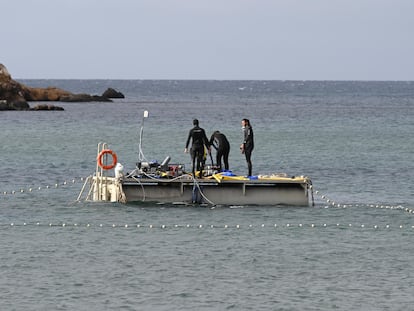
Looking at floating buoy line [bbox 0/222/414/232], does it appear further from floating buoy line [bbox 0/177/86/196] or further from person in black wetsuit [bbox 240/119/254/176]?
floating buoy line [bbox 0/177/86/196]

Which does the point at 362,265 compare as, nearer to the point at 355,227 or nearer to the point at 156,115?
the point at 355,227

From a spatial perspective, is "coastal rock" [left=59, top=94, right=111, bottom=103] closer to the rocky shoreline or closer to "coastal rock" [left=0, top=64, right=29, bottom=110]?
the rocky shoreline

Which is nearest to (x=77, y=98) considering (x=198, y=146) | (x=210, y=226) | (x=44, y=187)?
(x=44, y=187)

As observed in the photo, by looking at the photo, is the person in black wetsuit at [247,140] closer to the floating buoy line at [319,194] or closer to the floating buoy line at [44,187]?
the floating buoy line at [319,194]

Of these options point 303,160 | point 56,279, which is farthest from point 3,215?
point 303,160

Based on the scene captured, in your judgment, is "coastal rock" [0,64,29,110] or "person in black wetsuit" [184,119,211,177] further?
"coastal rock" [0,64,29,110]

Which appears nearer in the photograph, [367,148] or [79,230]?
[79,230]

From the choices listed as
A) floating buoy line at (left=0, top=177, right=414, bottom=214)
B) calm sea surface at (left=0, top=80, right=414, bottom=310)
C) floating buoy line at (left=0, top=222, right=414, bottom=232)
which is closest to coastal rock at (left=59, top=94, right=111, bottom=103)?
calm sea surface at (left=0, top=80, right=414, bottom=310)

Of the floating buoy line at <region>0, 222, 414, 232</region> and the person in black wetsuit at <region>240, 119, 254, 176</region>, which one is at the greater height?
the person in black wetsuit at <region>240, 119, 254, 176</region>

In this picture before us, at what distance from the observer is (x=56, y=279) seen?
896 inches

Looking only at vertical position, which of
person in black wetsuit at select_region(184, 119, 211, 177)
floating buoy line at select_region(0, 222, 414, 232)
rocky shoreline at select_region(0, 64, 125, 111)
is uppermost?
person in black wetsuit at select_region(184, 119, 211, 177)

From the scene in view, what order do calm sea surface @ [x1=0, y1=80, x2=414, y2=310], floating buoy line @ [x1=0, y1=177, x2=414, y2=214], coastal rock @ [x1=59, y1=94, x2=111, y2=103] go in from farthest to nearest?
coastal rock @ [x1=59, y1=94, x2=111, y2=103], floating buoy line @ [x1=0, y1=177, x2=414, y2=214], calm sea surface @ [x1=0, y1=80, x2=414, y2=310]

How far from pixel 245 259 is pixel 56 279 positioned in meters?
4.52

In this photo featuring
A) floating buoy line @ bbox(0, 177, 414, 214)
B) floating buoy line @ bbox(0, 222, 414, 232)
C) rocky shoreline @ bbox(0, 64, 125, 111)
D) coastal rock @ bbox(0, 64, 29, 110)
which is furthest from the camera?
coastal rock @ bbox(0, 64, 29, 110)
